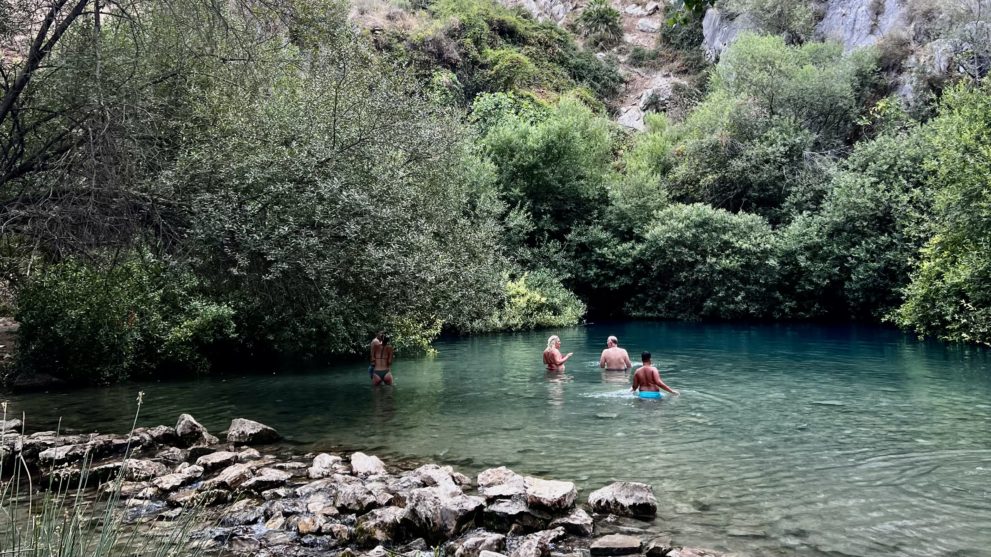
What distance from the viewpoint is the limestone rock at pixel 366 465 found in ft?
29.2

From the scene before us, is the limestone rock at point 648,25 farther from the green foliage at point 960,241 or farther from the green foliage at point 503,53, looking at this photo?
the green foliage at point 960,241

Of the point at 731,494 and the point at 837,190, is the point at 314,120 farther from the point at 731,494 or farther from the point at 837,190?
the point at 837,190

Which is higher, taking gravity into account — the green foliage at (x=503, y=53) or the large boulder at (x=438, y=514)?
the green foliage at (x=503, y=53)

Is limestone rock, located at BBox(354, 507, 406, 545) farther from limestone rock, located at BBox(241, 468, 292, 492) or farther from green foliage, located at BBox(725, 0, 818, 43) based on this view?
green foliage, located at BBox(725, 0, 818, 43)

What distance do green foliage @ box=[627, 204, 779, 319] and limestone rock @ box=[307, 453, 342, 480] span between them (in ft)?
96.9

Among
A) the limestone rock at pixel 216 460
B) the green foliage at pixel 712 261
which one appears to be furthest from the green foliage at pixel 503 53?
the limestone rock at pixel 216 460

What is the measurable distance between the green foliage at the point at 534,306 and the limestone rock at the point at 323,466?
2175 cm

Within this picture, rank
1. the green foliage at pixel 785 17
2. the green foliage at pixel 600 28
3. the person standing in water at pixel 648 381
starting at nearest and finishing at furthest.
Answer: the person standing in water at pixel 648 381
the green foliage at pixel 785 17
the green foliage at pixel 600 28

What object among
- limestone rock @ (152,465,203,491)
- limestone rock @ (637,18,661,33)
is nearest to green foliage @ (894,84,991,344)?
limestone rock @ (152,465,203,491)

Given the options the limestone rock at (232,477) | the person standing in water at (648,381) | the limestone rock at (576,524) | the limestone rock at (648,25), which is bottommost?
the limestone rock at (576,524)

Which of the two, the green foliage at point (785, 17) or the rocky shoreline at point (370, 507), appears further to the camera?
the green foliage at point (785, 17)

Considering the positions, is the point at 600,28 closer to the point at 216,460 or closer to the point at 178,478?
the point at 216,460

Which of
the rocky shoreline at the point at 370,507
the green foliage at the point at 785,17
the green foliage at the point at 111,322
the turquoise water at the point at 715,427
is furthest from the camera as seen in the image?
the green foliage at the point at 785,17

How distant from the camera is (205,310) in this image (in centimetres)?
1886
